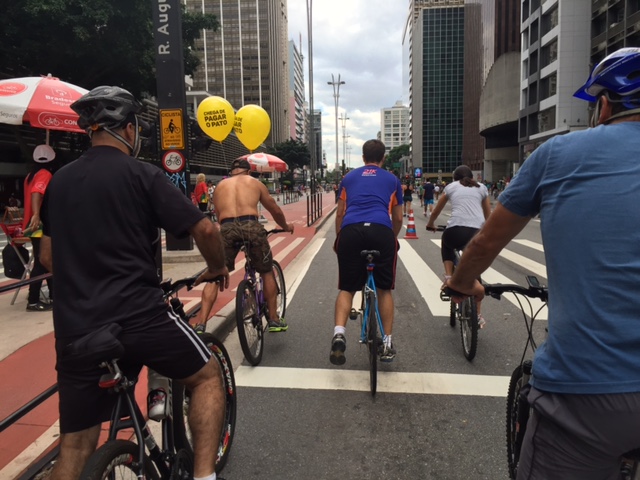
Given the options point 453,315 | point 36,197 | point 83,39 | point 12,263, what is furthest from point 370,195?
point 83,39

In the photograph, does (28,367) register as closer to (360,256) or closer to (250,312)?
(250,312)

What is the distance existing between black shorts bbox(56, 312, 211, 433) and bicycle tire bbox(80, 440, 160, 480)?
0.21m

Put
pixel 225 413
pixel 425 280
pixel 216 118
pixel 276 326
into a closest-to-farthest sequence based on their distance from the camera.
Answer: pixel 225 413
pixel 276 326
pixel 425 280
pixel 216 118

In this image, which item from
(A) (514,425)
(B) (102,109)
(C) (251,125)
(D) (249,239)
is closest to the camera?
(B) (102,109)

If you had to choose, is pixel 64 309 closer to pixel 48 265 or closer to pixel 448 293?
pixel 48 265

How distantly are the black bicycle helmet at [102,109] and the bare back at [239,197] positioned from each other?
2.64 metres

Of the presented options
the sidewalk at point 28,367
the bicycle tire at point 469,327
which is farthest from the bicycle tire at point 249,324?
the bicycle tire at point 469,327

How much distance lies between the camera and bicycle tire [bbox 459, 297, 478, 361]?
427cm

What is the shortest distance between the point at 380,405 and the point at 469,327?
136 centimetres

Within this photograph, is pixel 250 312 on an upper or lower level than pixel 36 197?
lower

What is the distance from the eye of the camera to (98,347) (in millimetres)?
1690

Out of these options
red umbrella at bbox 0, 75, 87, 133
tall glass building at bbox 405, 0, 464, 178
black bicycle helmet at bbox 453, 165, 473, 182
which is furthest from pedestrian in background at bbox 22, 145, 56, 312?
tall glass building at bbox 405, 0, 464, 178

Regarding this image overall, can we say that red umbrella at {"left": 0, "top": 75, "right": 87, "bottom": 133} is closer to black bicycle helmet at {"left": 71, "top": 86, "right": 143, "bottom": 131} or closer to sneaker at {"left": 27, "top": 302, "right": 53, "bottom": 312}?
sneaker at {"left": 27, "top": 302, "right": 53, "bottom": 312}

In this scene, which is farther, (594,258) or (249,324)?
(249,324)
